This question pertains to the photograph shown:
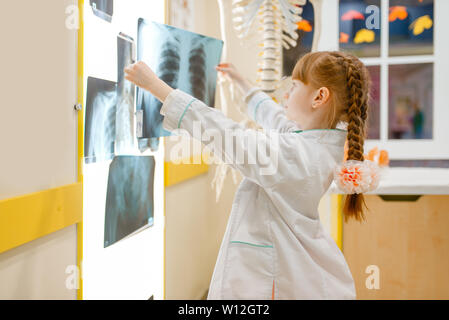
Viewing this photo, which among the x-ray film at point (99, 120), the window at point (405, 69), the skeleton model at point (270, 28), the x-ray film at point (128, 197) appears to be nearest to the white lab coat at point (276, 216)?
the x-ray film at point (99, 120)

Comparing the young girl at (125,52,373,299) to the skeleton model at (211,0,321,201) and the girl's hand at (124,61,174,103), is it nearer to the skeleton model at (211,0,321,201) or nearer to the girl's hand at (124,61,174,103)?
the girl's hand at (124,61,174,103)

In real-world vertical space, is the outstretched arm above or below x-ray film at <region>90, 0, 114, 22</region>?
below

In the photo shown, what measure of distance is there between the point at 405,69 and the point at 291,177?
5.70 feet

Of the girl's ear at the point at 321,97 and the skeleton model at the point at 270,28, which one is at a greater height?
the skeleton model at the point at 270,28

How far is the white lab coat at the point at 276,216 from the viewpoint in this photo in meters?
0.86

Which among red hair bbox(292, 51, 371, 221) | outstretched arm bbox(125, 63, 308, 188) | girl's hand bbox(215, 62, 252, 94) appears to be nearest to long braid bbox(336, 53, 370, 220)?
red hair bbox(292, 51, 371, 221)

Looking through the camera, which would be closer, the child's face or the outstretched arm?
the outstretched arm

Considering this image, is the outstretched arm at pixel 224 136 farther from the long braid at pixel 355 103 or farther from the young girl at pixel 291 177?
the long braid at pixel 355 103

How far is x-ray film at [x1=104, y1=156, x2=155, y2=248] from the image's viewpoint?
3.79 feet

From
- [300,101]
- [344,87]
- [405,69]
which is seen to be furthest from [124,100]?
[405,69]

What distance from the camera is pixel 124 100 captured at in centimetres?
→ 117

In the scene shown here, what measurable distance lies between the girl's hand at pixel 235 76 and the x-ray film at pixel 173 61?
0.03m

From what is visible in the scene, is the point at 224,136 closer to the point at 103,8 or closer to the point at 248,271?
the point at 248,271

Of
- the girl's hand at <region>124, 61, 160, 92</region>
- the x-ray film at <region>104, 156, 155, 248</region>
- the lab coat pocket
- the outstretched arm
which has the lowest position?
the lab coat pocket
